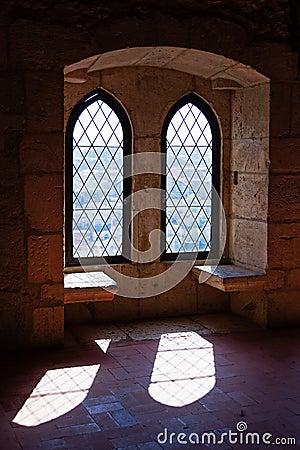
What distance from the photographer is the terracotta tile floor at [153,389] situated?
331cm

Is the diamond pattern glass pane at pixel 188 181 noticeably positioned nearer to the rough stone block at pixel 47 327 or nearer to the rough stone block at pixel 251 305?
the rough stone block at pixel 251 305

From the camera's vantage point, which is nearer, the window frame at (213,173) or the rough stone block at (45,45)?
the rough stone block at (45,45)

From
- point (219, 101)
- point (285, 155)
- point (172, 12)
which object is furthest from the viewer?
point (219, 101)

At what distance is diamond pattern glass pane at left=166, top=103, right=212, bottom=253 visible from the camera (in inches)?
228

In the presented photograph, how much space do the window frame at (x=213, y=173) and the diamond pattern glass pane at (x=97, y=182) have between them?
373 millimetres

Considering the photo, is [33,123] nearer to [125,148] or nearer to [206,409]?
[125,148]

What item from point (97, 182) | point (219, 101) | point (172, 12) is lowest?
point (97, 182)

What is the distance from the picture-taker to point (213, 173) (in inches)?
233

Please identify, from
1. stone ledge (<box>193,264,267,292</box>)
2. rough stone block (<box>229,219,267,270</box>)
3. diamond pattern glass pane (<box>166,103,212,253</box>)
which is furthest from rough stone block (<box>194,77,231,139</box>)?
stone ledge (<box>193,264,267,292</box>)

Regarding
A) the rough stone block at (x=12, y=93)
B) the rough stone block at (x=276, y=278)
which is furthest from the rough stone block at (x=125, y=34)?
the rough stone block at (x=276, y=278)

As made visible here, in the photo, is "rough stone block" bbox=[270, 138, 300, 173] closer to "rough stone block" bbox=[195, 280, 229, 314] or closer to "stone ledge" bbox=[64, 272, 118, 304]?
"rough stone block" bbox=[195, 280, 229, 314]

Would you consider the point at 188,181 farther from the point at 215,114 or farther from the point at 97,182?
the point at 97,182

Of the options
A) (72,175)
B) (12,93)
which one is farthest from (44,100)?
(72,175)

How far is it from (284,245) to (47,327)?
1966 mm
